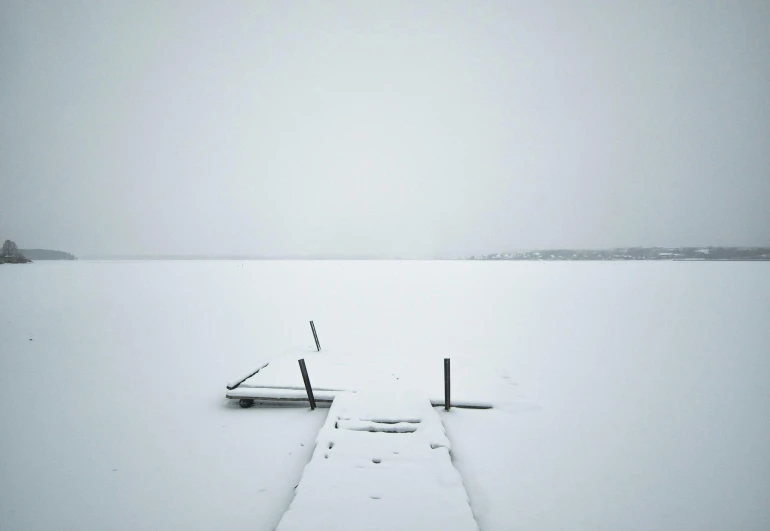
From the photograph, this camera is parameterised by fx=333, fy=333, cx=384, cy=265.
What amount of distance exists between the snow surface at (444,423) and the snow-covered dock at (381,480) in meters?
0.61

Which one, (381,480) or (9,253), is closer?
(381,480)

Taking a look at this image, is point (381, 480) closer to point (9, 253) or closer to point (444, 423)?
point (444, 423)

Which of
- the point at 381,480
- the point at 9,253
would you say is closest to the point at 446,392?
the point at 381,480

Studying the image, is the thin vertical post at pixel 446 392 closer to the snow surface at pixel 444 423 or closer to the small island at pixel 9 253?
the snow surface at pixel 444 423

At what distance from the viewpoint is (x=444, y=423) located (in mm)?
6309

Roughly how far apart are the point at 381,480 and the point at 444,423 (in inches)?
103

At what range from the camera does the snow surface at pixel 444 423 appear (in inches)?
167

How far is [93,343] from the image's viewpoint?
12.1 m

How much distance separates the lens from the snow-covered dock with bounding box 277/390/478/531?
11.3 feet

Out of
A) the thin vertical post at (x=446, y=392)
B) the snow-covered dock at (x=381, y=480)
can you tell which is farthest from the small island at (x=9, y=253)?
the thin vertical post at (x=446, y=392)

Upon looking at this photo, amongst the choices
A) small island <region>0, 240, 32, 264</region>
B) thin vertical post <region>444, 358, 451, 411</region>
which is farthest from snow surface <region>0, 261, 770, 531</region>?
small island <region>0, 240, 32, 264</region>

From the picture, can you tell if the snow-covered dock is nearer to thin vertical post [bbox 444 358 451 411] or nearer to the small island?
thin vertical post [bbox 444 358 451 411]

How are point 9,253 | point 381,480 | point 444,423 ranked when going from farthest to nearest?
point 9,253 < point 444,423 < point 381,480

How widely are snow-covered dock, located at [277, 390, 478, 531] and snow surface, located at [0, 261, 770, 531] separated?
1.99 feet
